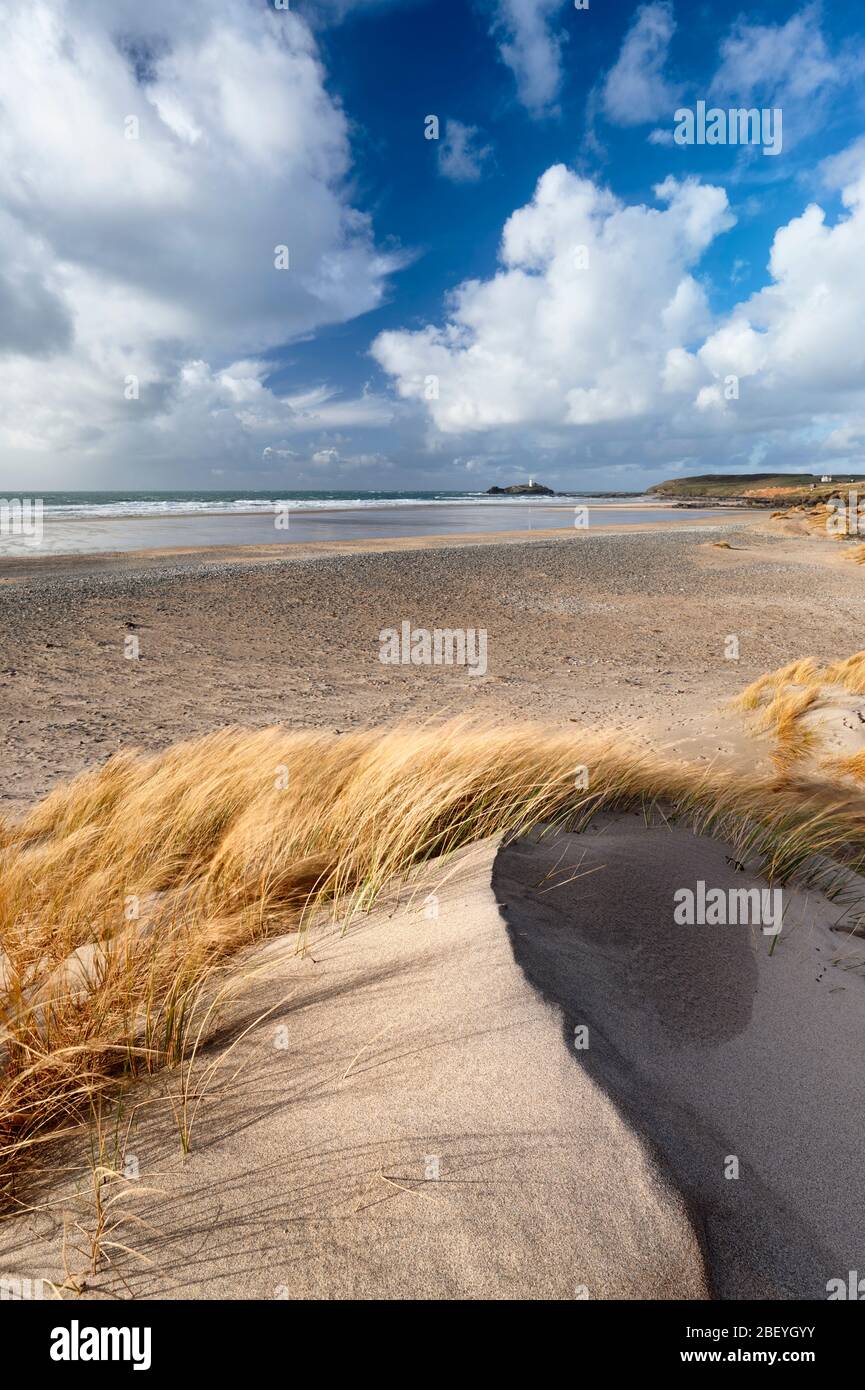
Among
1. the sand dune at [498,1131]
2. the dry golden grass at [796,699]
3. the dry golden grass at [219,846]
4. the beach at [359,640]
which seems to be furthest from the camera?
the beach at [359,640]

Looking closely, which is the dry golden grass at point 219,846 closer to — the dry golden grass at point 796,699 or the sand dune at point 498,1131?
the sand dune at point 498,1131

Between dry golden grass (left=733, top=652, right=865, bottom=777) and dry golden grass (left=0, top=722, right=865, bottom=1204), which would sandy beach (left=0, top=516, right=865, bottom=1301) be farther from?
dry golden grass (left=733, top=652, right=865, bottom=777)

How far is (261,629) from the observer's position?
11.7 meters

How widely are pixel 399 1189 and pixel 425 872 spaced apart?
4.94ft

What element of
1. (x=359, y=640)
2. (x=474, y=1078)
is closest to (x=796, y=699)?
(x=474, y=1078)

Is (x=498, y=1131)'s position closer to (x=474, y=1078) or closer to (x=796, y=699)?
(x=474, y=1078)

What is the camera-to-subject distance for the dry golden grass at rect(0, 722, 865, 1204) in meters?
2.03

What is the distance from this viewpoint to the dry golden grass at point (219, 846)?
6.64ft

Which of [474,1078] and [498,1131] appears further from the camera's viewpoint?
[474,1078]

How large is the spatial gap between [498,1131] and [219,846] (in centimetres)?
234

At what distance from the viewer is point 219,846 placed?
3592 mm

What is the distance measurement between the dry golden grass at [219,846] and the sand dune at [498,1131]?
8.6 inches

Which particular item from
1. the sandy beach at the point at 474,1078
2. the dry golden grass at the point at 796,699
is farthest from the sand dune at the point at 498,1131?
the dry golden grass at the point at 796,699
